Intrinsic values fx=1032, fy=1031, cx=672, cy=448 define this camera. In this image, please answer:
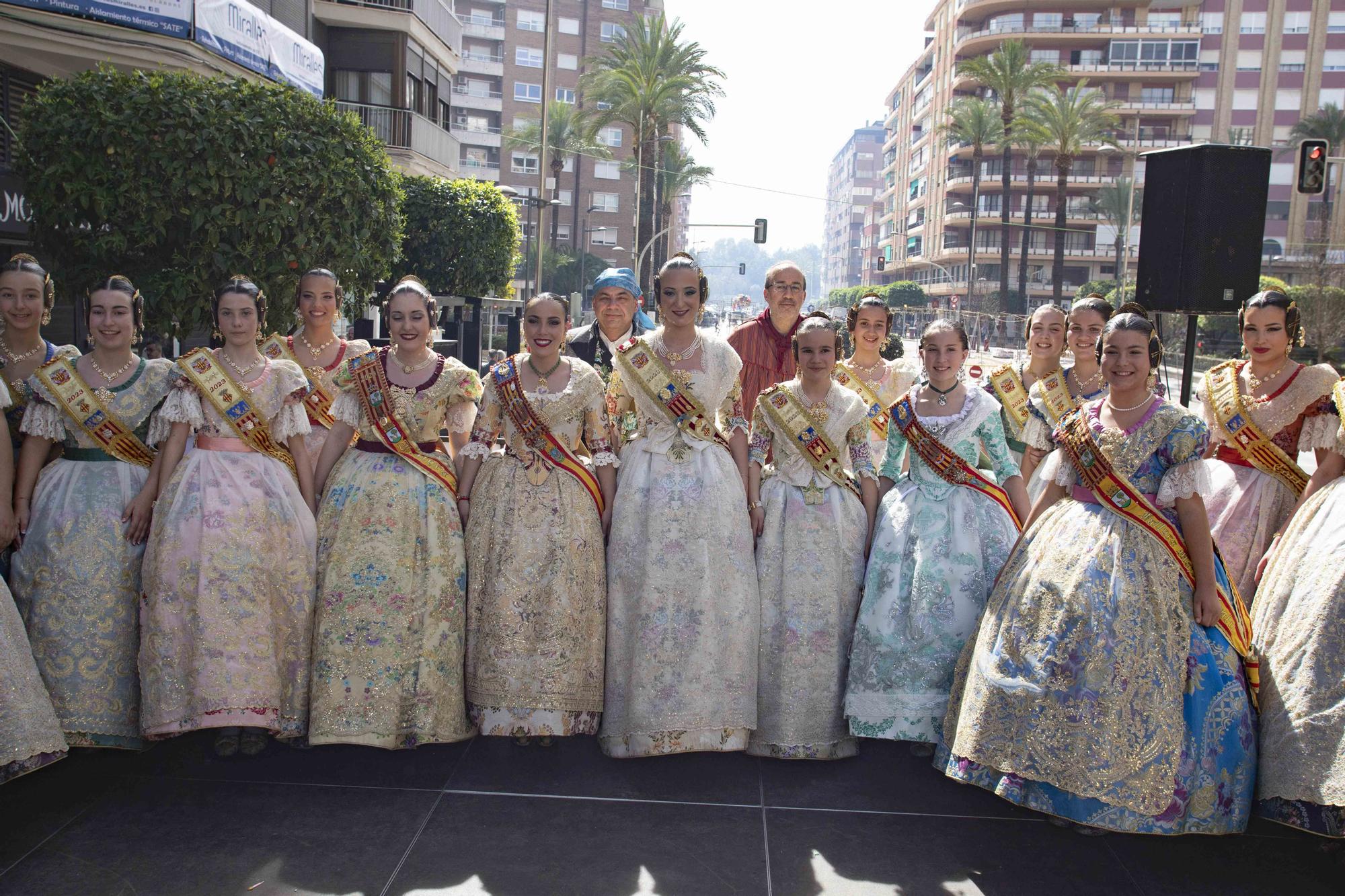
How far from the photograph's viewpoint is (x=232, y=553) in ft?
13.6

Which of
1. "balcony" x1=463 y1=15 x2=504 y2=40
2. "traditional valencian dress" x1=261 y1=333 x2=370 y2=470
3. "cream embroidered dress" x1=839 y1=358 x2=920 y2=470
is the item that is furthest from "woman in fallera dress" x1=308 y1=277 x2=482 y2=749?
"balcony" x1=463 y1=15 x2=504 y2=40

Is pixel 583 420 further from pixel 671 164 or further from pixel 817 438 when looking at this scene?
pixel 671 164

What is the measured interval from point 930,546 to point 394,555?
223cm

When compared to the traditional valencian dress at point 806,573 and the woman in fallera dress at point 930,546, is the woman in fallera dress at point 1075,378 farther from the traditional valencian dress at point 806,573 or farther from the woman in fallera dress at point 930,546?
the traditional valencian dress at point 806,573

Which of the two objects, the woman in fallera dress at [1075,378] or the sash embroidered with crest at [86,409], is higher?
the woman in fallera dress at [1075,378]

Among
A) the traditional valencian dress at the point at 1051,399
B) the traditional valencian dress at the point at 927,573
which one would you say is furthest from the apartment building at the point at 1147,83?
the traditional valencian dress at the point at 927,573

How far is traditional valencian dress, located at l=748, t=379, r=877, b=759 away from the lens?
435 cm

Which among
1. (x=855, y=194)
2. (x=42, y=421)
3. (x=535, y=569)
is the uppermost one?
(x=855, y=194)

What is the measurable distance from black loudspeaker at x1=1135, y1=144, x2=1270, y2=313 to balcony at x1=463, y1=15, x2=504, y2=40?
6219 cm

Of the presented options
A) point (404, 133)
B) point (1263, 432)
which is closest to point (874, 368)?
point (1263, 432)

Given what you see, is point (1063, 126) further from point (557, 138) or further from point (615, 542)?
point (615, 542)

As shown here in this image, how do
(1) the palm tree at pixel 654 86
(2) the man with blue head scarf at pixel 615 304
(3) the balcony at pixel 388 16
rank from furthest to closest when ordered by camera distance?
(1) the palm tree at pixel 654 86
(3) the balcony at pixel 388 16
(2) the man with blue head scarf at pixel 615 304

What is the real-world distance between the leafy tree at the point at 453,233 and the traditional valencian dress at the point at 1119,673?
15.3m

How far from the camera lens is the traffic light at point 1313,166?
16.3m
